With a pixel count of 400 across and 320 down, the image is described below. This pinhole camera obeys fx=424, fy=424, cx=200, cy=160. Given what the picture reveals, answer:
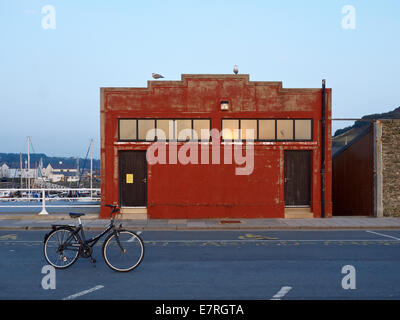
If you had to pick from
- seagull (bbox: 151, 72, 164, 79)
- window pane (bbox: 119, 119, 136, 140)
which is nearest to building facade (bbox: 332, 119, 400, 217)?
seagull (bbox: 151, 72, 164, 79)

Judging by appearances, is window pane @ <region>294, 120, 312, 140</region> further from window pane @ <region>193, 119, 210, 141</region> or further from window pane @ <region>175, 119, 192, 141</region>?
window pane @ <region>175, 119, 192, 141</region>

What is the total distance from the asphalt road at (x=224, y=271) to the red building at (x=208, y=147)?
513 centimetres

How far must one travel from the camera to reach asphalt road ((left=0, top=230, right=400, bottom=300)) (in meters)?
6.95

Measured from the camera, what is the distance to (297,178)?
726 inches

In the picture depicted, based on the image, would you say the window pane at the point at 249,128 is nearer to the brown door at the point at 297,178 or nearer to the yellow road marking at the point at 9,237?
the brown door at the point at 297,178

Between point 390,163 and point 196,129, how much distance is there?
28.2 ft

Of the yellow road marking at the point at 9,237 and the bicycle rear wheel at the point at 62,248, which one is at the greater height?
the bicycle rear wheel at the point at 62,248

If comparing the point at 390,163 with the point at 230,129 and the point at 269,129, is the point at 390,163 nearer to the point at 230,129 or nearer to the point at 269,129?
the point at 269,129

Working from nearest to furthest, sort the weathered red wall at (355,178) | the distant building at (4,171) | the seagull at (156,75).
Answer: the seagull at (156,75) < the weathered red wall at (355,178) < the distant building at (4,171)

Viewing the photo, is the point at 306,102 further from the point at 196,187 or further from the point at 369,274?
the point at 369,274

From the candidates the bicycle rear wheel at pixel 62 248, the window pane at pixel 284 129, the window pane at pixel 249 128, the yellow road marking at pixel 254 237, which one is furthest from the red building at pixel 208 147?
the bicycle rear wheel at pixel 62 248

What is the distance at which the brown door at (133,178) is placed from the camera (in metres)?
18.2

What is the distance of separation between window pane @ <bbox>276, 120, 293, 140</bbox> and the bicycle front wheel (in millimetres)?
11124
